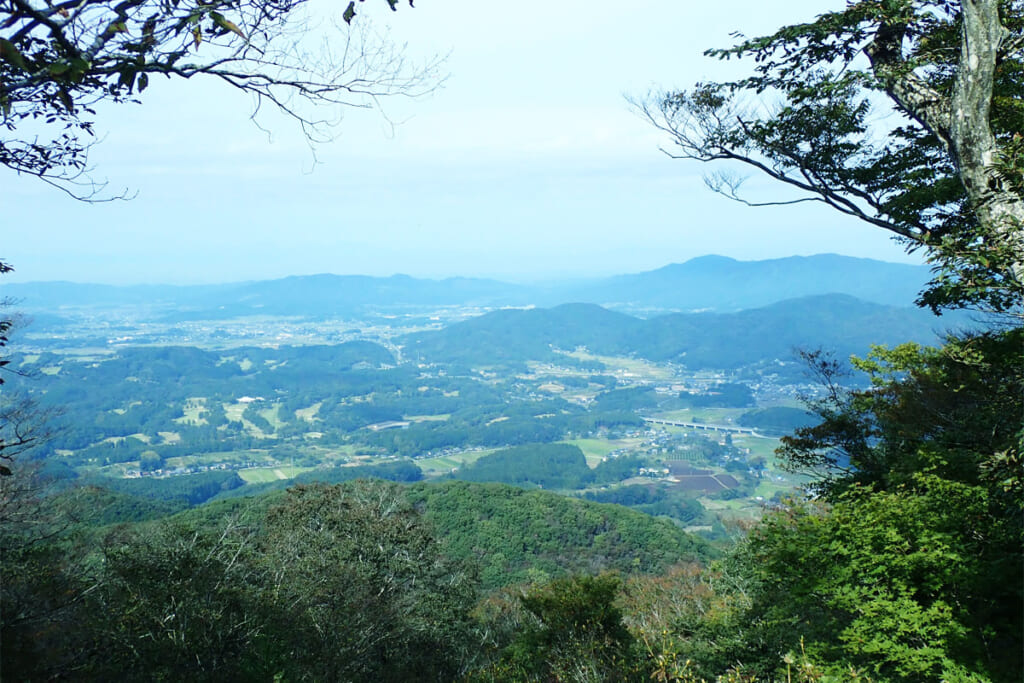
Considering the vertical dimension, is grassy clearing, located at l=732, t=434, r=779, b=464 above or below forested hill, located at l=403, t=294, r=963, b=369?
below

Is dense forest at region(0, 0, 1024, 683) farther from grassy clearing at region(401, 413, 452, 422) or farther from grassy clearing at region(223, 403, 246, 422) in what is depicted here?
grassy clearing at region(223, 403, 246, 422)

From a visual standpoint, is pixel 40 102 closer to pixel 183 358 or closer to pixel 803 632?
pixel 803 632

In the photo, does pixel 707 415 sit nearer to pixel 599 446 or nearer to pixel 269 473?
pixel 599 446

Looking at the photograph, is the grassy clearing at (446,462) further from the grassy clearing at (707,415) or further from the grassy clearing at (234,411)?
the grassy clearing at (234,411)

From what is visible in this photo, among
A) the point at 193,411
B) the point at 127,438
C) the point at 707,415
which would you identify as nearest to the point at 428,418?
the point at 193,411

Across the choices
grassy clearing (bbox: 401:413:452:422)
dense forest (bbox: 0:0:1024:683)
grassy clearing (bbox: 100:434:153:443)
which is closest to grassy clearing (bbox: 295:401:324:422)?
grassy clearing (bbox: 401:413:452:422)

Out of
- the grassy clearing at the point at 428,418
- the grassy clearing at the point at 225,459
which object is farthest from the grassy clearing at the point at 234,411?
the grassy clearing at the point at 428,418

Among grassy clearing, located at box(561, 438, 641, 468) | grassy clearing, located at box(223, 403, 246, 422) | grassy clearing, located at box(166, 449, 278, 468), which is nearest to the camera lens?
grassy clearing, located at box(166, 449, 278, 468)

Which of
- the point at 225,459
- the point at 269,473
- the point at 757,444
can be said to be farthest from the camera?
the point at 757,444
